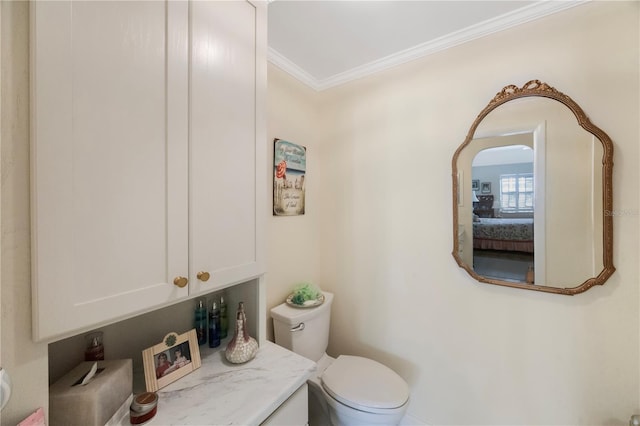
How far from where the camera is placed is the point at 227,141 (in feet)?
3.11

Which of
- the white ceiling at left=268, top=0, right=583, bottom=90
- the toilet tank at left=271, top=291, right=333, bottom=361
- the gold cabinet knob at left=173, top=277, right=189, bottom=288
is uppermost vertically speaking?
the white ceiling at left=268, top=0, right=583, bottom=90

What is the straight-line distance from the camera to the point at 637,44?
1.07 meters

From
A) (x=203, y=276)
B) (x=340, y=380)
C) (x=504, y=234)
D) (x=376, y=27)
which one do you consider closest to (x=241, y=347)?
(x=203, y=276)

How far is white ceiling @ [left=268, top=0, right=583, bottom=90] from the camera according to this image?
48.8 inches

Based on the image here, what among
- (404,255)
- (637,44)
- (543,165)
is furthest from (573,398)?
(637,44)

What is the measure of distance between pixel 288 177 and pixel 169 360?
3.87 feet

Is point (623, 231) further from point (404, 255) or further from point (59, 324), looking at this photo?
point (59, 324)

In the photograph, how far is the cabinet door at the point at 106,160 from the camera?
1.88 ft

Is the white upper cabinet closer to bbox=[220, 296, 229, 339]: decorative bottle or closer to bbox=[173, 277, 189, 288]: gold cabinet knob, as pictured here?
bbox=[173, 277, 189, 288]: gold cabinet knob

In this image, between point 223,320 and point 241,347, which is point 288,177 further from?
point 241,347

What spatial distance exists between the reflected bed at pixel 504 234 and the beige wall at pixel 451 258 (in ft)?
0.55

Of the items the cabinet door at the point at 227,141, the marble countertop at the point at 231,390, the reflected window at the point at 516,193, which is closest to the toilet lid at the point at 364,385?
the marble countertop at the point at 231,390

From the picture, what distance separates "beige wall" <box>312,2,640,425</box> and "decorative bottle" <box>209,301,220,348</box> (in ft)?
1.63

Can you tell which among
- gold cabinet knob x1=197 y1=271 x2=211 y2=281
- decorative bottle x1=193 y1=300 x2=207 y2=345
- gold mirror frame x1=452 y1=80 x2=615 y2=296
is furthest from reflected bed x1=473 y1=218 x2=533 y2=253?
decorative bottle x1=193 y1=300 x2=207 y2=345
